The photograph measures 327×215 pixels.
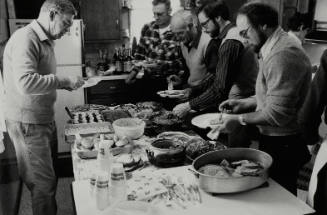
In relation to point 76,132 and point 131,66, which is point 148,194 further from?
point 131,66

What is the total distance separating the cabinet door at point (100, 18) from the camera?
529 centimetres

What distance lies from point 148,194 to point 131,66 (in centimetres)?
351

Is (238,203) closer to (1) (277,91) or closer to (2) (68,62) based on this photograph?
(1) (277,91)

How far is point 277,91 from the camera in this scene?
2.06 metres

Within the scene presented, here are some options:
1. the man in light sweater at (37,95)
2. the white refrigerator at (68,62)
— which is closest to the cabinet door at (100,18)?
the white refrigerator at (68,62)

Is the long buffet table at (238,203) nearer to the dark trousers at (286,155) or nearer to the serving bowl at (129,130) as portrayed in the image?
the dark trousers at (286,155)

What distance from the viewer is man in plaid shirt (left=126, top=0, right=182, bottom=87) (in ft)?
14.3

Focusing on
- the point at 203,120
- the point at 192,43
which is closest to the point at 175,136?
the point at 203,120

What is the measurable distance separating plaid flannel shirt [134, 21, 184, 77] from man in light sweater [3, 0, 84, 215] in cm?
173

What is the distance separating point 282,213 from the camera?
1630 millimetres

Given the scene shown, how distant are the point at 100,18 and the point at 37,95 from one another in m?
2.96

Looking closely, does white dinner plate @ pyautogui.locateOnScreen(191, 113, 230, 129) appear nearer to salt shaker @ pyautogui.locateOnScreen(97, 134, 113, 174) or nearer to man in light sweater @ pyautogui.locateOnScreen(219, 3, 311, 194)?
man in light sweater @ pyautogui.locateOnScreen(219, 3, 311, 194)

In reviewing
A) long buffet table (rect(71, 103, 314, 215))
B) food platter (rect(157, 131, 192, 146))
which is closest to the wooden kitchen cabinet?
food platter (rect(157, 131, 192, 146))

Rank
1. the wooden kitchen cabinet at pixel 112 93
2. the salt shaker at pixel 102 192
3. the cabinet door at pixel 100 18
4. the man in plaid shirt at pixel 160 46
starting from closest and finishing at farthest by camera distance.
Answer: the salt shaker at pixel 102 192
the man in plaid shirt at pixel 160 46
the wooden kitchen cabinet at pixel 112 93
the cabinet door at pixel 100 18
